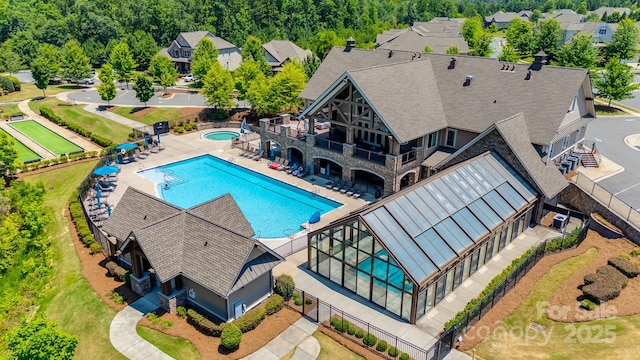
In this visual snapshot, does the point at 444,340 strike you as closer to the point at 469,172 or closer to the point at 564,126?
the point at 469,172

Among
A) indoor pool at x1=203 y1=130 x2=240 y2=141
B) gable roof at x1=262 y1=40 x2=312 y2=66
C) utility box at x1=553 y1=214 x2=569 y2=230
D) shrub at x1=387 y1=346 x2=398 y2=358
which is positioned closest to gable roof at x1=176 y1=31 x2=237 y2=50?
gable roof at x1=262 y1=40 x2=312 y2=66

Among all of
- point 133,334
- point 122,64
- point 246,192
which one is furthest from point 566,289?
point 122,64

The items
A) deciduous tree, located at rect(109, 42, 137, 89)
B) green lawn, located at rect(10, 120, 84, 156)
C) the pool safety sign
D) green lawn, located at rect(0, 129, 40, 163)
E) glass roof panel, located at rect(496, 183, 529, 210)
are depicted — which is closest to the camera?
glass roof panel, located at rect(496, 183, 529, 210)

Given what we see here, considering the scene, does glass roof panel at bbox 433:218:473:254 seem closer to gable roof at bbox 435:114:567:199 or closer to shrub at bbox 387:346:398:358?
shrub at bbox 387:346:398:358

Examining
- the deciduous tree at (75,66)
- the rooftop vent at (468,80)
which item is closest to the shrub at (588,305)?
the rooftop vent at (468,80)

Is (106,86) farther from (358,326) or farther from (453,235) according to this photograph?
(453,235)

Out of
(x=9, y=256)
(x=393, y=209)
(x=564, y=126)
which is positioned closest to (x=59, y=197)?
(x=9, y=256)

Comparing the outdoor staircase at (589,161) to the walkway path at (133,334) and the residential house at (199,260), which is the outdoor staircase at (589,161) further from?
the walkway path at (133,334)
